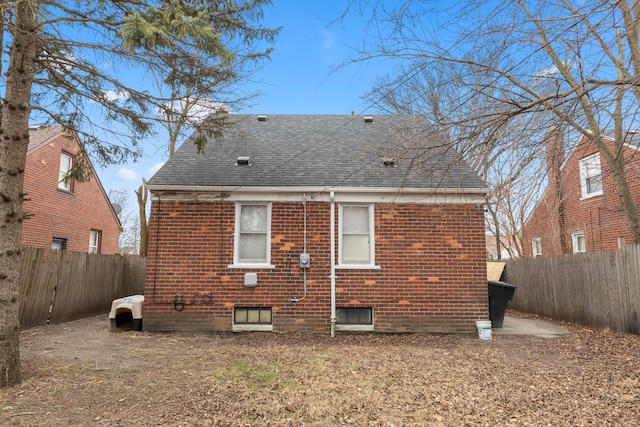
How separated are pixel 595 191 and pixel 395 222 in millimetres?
9629

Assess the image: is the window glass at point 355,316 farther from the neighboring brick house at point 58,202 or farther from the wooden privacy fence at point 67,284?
the neighboring brick house at point 58,202

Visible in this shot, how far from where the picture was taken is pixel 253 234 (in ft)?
28.7

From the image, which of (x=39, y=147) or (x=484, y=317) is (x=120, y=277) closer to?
(x=39, y=147)

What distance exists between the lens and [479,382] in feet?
16.6

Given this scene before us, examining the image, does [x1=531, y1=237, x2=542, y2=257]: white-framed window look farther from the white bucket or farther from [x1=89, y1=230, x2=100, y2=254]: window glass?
[x1=89, y1=230, x2=100, y2=254]: window glass

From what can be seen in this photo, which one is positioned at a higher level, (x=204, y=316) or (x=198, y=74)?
(x=198, y=74)

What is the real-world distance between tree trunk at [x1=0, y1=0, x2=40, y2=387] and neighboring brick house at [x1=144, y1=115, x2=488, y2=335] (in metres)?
3.48

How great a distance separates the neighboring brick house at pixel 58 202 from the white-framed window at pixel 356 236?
28.9ft

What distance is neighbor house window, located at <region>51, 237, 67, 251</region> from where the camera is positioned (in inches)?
573

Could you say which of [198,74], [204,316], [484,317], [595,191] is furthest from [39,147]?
[595,191]

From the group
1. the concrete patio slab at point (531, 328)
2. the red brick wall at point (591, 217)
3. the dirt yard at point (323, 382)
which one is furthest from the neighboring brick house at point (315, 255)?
the red brick wall at point (591, 217)

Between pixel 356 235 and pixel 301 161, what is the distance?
2459 mm

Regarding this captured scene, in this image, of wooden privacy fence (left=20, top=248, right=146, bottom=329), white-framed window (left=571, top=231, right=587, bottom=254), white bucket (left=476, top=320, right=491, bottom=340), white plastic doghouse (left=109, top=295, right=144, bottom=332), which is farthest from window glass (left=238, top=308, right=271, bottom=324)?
white-framed window (left=571, top=231, right=587, bottom=254)

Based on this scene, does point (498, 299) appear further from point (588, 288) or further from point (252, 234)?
point (252, 234)
